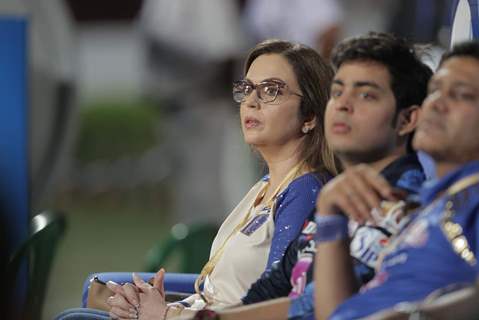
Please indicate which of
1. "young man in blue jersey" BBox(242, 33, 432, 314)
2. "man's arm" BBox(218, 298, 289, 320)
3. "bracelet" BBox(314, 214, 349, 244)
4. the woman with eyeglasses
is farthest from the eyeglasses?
"bracelet" BBox(314, 214, 349, 244)

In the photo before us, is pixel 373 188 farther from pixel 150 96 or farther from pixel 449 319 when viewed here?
pixel 150 96

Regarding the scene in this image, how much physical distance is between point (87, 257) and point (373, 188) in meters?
5.20

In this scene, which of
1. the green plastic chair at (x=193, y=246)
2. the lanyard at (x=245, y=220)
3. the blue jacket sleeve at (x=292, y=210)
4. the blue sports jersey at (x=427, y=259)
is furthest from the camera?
the green plastic chair at (x=193, y=246)

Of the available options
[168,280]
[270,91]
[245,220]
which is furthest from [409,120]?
[168,280]

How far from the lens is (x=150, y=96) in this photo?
8.32 meters

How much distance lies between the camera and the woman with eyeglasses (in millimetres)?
3037

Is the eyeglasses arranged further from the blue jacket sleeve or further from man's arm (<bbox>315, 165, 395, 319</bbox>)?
man's arm (<bbox>315, 165, 395, 319</bbox>)

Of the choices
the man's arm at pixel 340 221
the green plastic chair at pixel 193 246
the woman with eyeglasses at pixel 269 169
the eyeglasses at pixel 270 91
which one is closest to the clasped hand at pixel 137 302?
the woman with eyeglasses at pixel 269 169

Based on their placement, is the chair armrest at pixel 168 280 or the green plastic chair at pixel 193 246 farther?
the green plastic chair at pixel 193 246

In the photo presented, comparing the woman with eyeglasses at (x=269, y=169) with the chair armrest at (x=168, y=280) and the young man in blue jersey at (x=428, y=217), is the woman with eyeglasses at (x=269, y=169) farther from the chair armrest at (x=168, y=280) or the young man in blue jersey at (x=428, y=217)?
the young man in blue jersey at (x=428, y=217)

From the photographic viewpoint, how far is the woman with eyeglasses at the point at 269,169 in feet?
9.96

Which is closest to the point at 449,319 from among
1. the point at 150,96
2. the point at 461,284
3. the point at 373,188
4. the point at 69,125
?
the point at 461,284

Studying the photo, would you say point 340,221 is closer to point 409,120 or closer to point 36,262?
point 409,120

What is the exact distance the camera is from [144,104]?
29.0ft
